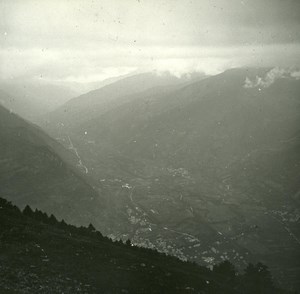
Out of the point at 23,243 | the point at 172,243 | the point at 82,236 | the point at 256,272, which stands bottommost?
the point at 23,243

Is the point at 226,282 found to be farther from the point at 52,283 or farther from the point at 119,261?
the point at 52,283

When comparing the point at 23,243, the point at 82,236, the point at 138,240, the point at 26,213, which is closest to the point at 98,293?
the point at 23,243

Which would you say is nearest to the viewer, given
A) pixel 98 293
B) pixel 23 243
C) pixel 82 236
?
pixel 98 293

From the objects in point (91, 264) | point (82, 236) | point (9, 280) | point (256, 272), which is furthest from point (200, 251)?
point (9, 280)

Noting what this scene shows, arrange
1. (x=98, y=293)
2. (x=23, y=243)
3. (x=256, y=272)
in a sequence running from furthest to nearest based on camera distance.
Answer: (x=256, y=272), (x=23, y=243), (x=98, y=293)

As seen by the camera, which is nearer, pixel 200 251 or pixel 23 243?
pixel 23 243

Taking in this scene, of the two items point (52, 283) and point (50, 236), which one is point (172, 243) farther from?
point (52, 283)

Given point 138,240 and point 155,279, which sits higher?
point 138,240
